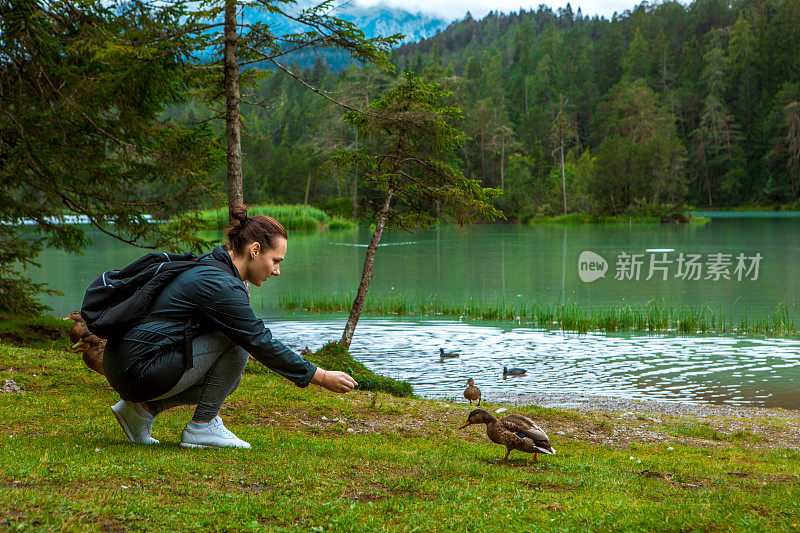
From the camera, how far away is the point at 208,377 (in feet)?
16.9

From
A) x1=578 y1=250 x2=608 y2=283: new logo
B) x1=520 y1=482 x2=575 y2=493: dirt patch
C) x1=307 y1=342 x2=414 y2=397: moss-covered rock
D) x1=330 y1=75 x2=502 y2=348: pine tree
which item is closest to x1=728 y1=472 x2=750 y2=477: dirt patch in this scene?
x1=520 y1=482 x2=575 y2=493: dirt patch

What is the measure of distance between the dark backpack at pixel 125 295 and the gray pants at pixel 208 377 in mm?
446

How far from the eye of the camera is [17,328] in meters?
12.8

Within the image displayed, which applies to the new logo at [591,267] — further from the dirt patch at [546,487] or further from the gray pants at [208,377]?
the gray pants at [208,377]

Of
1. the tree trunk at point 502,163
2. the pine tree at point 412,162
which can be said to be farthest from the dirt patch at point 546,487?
the tree trunk at point 502,163

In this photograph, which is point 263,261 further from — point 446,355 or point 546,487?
point 446,355

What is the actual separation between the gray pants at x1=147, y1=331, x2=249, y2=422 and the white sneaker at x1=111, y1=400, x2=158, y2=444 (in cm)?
12

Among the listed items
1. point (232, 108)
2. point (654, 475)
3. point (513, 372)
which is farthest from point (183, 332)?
point (513, 372)

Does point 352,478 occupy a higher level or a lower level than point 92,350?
lower

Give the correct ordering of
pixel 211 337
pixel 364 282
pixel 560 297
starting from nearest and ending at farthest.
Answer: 1. pixel 211 337
2. pixel 364 282
3. pixel 560 297

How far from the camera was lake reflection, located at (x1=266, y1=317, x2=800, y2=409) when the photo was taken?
13.1 m

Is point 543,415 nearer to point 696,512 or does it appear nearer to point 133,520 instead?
point 696,512

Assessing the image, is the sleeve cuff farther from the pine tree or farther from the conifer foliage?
the pine tree

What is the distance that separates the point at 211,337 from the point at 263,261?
64cm
